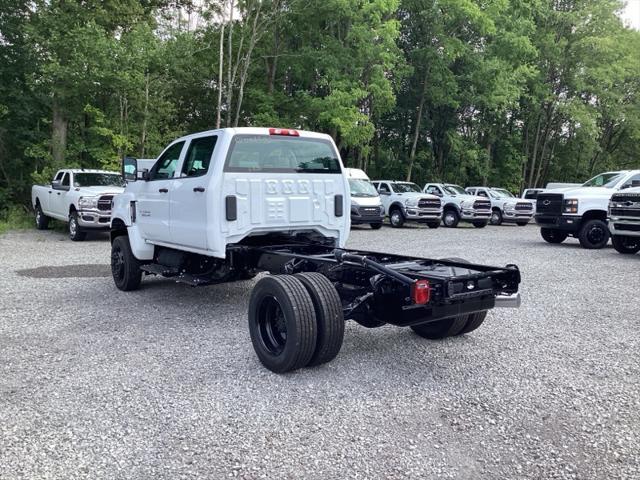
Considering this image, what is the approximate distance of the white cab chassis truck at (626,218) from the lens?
39.9ft

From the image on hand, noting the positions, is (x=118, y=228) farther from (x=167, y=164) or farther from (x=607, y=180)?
(x=607, y=180)

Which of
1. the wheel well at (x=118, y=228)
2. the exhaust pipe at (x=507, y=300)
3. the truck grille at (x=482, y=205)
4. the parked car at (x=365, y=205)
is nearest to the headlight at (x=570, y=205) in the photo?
the parked car at (x=365, y=205)

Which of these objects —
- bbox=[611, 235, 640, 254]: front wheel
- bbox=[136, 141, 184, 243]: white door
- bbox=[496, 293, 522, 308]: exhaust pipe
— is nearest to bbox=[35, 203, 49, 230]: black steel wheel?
bbox=[136, 141, 184, 243]: white door

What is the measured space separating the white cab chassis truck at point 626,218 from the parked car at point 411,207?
9.41m

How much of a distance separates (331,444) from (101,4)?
2064cm

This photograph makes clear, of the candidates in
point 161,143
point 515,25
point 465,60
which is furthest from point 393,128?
point 161,143

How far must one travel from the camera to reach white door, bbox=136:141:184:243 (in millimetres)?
6719

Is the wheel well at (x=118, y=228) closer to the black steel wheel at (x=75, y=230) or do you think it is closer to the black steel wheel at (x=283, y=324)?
the black steel wheel at (x=283, y=324)

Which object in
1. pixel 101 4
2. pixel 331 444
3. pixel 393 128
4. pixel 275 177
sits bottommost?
pixel 331 444

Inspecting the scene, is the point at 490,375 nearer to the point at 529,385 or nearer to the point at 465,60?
the point at 529,385

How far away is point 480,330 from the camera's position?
19.6 feet

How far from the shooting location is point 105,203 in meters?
13.7

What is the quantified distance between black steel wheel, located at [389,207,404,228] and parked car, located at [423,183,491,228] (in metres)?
2.76

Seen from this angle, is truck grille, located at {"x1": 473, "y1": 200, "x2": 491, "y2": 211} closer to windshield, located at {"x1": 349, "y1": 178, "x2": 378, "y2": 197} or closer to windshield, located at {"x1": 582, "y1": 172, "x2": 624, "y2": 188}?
windshield, located at {"x1": 349, "y1": 178, "x2": 378, "y2": 197}
